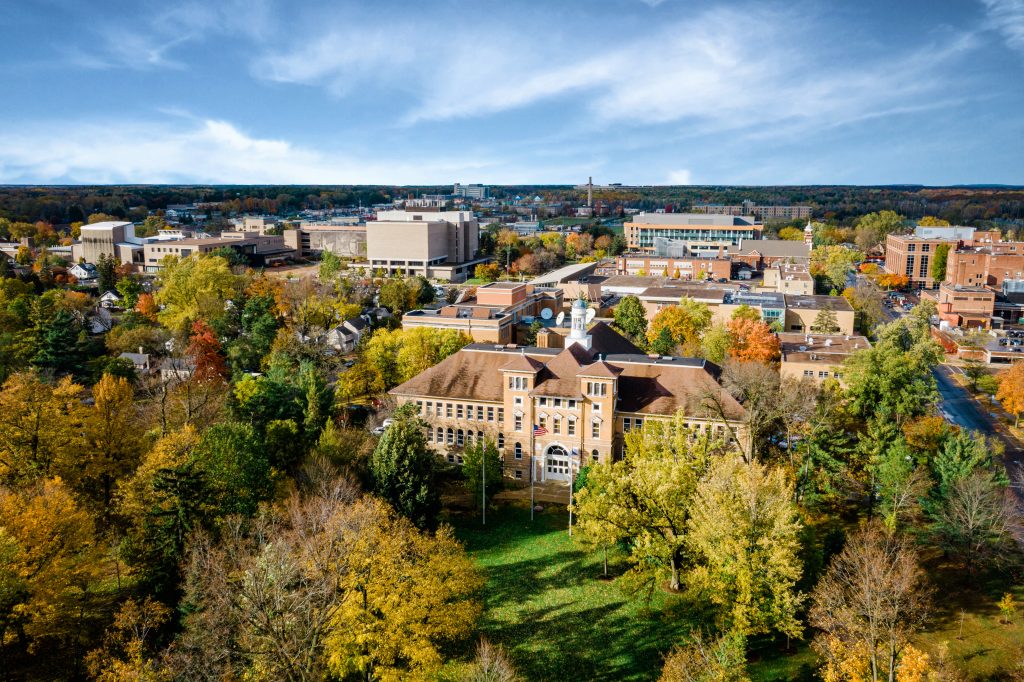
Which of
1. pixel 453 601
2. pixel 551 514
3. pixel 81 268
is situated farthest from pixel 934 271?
pixel 81 268

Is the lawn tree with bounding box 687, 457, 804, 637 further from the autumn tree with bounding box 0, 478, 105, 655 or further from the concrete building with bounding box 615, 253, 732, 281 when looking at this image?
the concrete building with bounding box 615, 253, 732, 281

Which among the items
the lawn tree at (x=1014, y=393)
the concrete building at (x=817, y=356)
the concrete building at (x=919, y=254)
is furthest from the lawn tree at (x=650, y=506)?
the concrete building at (x=919, y=254)

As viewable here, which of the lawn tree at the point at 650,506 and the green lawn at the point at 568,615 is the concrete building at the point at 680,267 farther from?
the lawn tree at the point at 650,506

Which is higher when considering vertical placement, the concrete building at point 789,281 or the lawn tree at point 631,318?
the concrete building at point 789,281

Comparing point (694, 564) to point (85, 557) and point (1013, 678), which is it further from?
point (85, 557)

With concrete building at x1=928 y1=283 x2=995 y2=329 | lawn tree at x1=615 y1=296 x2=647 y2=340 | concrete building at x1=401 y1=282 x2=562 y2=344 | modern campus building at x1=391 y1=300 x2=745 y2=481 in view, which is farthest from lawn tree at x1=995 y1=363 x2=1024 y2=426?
concrete building at x1=401 y1=282 x2=562 y2=344

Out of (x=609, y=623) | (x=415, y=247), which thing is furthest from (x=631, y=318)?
(x=415, y=247)

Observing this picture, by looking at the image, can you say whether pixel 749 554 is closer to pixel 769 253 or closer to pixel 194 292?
pixel 194 292
